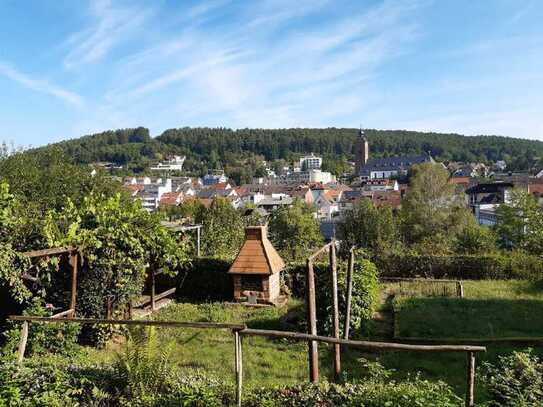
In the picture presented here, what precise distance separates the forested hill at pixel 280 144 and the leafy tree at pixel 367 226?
12749cm

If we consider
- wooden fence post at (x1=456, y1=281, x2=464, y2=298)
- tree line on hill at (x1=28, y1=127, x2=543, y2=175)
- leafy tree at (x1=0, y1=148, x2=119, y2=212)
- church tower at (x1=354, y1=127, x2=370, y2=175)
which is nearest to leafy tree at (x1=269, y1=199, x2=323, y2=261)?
leafy tree at (x1=0, y1=148, x2=119, y2=212)

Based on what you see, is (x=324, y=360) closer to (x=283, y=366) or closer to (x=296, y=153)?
(x=283, y=366)

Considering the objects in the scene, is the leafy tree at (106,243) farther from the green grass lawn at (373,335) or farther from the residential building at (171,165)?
the residential building at (171,165)

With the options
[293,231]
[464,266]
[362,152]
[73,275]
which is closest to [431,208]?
[293,231]

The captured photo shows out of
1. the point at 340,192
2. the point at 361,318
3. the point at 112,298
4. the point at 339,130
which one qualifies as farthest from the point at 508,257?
the point at 339,130

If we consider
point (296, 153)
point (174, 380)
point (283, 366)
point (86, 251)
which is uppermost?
point (296, 153)

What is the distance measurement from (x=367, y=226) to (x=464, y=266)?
10.8 meters

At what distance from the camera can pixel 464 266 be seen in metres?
17.3

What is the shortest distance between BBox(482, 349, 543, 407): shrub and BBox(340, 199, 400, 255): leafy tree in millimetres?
21167

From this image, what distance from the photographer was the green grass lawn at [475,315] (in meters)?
9.71

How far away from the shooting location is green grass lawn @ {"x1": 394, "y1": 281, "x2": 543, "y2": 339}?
9.71 metres

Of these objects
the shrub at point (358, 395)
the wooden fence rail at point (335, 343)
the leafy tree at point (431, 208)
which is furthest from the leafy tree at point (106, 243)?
the leafy tree at point (431, 208)

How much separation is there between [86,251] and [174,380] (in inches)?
191

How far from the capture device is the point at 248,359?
8.25 m
